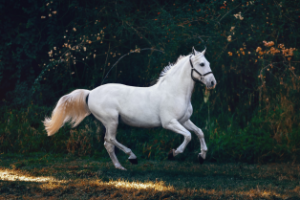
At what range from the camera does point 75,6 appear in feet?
31.7

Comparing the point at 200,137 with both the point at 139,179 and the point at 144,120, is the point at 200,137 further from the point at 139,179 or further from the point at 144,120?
the point at 139,179

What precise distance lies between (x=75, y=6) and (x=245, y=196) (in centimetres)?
698

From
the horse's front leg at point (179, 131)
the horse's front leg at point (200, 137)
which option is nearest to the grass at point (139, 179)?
the horse's front leg at point (200, 137)

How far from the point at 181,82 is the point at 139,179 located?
1925 millimetres

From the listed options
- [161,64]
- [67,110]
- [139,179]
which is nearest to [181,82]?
[139,179]

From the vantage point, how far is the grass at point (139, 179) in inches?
188

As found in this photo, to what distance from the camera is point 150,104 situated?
22.0ft

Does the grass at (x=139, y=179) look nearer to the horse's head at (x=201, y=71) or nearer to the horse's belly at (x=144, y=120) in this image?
the horse's belly at (x=144, y=120)

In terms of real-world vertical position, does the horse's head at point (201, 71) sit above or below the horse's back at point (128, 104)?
above

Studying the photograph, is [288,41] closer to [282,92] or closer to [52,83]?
[282,92]

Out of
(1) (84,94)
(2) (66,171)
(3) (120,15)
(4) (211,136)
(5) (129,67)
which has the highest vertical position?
(3) (120,15)

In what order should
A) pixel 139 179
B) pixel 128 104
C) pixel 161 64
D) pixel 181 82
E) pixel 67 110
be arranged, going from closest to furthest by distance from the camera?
pixel 139 179 → pixel 181 82 → pixel 128 104 → pixel 67 110 → pixel 161 64

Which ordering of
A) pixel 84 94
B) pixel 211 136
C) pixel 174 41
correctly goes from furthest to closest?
pixel 174 41
pixel 211 136
pixel 84 94

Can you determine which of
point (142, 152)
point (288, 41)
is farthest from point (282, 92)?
point (142, 152)
